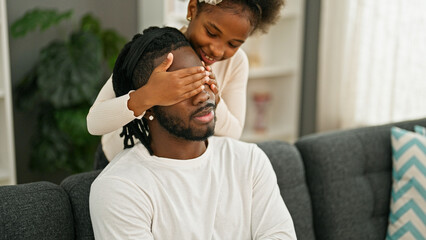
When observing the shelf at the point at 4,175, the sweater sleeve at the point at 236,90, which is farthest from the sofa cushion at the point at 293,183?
the shelf at the point at 4,175

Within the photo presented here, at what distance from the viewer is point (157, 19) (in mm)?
2896

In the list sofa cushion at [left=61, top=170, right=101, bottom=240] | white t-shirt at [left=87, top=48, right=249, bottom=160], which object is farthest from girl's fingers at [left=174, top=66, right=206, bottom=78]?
sofa cushion at [left=61, top=170, right=101, bottom=240]

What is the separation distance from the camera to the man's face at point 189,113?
1.23 meters

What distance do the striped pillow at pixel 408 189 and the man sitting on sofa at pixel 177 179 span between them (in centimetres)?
61

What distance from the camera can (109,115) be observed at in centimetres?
125

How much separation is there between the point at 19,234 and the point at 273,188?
2.16 ft

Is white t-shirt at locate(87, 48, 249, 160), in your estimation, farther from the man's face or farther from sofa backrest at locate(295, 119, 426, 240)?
A: sofa backrest at locate(295, 119, 426, 240)

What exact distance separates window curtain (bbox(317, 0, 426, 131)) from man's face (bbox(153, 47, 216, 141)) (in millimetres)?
1957

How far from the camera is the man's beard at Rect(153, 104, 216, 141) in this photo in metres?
1.25

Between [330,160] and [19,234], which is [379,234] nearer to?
[330,160]

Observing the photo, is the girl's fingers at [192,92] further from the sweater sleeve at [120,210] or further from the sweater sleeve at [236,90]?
the sweater sleeve at [236,90]

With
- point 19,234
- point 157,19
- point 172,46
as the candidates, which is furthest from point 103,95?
point 157,19

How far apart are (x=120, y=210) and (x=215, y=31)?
53cm

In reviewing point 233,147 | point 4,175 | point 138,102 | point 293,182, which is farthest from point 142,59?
point 4,175
